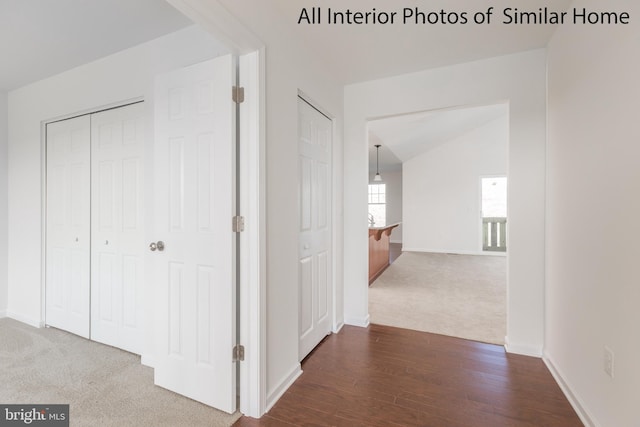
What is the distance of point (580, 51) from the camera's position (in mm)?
1688

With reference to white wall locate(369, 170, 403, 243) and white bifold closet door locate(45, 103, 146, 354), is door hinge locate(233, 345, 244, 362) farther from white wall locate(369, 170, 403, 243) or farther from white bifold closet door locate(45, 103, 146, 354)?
white wall locate(369, 170, 403, 243)

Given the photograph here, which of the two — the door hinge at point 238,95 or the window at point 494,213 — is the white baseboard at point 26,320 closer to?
the door hinge at point 238,95

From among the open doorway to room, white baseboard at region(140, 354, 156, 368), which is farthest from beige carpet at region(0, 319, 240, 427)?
the open doorway to room

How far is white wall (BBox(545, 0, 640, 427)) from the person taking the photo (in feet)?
4.08

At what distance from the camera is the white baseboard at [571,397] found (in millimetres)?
1543

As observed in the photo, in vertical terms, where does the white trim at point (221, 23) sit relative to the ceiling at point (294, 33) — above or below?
below

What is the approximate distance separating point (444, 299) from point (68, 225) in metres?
4.24

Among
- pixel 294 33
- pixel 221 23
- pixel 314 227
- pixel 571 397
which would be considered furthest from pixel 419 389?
pixel 294 33

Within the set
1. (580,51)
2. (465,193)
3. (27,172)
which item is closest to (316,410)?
(580,51)

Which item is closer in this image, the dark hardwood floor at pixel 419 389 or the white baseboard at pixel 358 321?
the dark hardwood floor at pixel 419 389

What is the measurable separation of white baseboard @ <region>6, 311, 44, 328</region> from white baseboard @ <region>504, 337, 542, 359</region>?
431cm

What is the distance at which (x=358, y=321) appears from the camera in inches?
114

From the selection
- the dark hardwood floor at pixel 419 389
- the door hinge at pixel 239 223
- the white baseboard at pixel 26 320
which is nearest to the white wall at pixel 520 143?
the dark hardwood floor at pixel 419 389

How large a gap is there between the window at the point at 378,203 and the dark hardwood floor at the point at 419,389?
8.19 meters
